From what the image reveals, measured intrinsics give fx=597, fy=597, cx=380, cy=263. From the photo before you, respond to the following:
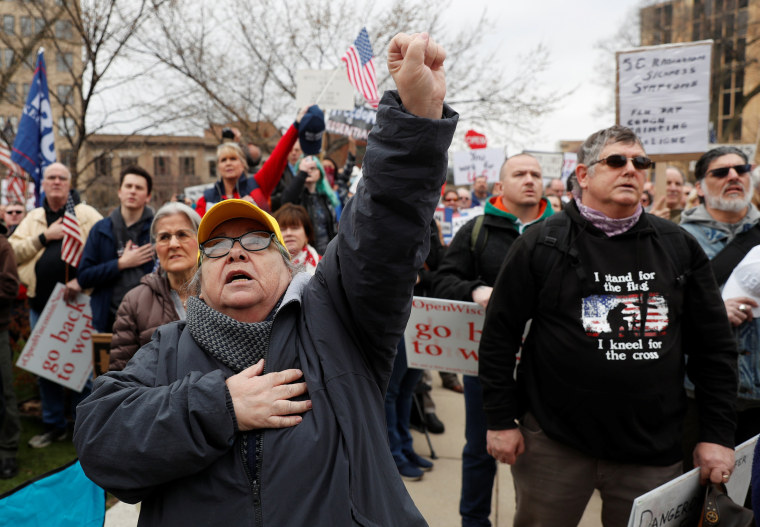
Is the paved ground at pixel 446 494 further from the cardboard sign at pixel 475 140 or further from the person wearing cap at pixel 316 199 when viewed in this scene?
the cardboard sign at pixel 475 140

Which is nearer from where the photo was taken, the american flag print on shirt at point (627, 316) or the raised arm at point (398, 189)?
the raised arm at point (398, 189)

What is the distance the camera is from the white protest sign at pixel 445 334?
331cm

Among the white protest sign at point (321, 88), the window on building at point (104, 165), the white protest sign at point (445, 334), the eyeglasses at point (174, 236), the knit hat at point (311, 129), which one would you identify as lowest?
the white protest sign at point (445, 334)

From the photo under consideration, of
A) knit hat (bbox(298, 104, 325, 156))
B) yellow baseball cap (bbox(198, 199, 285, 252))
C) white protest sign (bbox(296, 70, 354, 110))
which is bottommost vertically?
yellow baseball cap (bbox(198, 199, 285, 252))

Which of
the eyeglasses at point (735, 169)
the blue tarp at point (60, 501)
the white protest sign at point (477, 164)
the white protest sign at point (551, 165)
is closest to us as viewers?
the blue tarp at point (60, 501)

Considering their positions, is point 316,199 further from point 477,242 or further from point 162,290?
point 162,290

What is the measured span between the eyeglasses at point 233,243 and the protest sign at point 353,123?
6804 millimetres

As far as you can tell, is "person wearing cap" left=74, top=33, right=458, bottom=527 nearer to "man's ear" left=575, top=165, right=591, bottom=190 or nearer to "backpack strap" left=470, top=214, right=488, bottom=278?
"man's ear" left=575, top=165, right=591, bottom=190

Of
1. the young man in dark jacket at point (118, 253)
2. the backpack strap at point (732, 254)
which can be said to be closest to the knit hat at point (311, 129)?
the young man in dark jacket at point (118, 253)

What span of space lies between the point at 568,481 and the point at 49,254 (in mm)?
4284

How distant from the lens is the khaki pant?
2475 mm

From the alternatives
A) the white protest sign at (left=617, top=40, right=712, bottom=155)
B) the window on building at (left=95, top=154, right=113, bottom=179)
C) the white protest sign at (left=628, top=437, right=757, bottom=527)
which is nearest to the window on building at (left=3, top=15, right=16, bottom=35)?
the window on building at (left=95, top=154, right=113, bottom=179)

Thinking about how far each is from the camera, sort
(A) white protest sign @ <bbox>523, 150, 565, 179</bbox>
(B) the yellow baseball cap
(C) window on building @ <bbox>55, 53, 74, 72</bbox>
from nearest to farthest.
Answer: (B) the yellow baseball cap, (C) window on building @ <bbox>55, 53, 74, 72</bbox>, (A) white protest sign @ <bbox>523, 150, 565, 179</bbox>

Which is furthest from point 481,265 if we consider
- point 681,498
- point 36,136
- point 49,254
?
point 36,136
